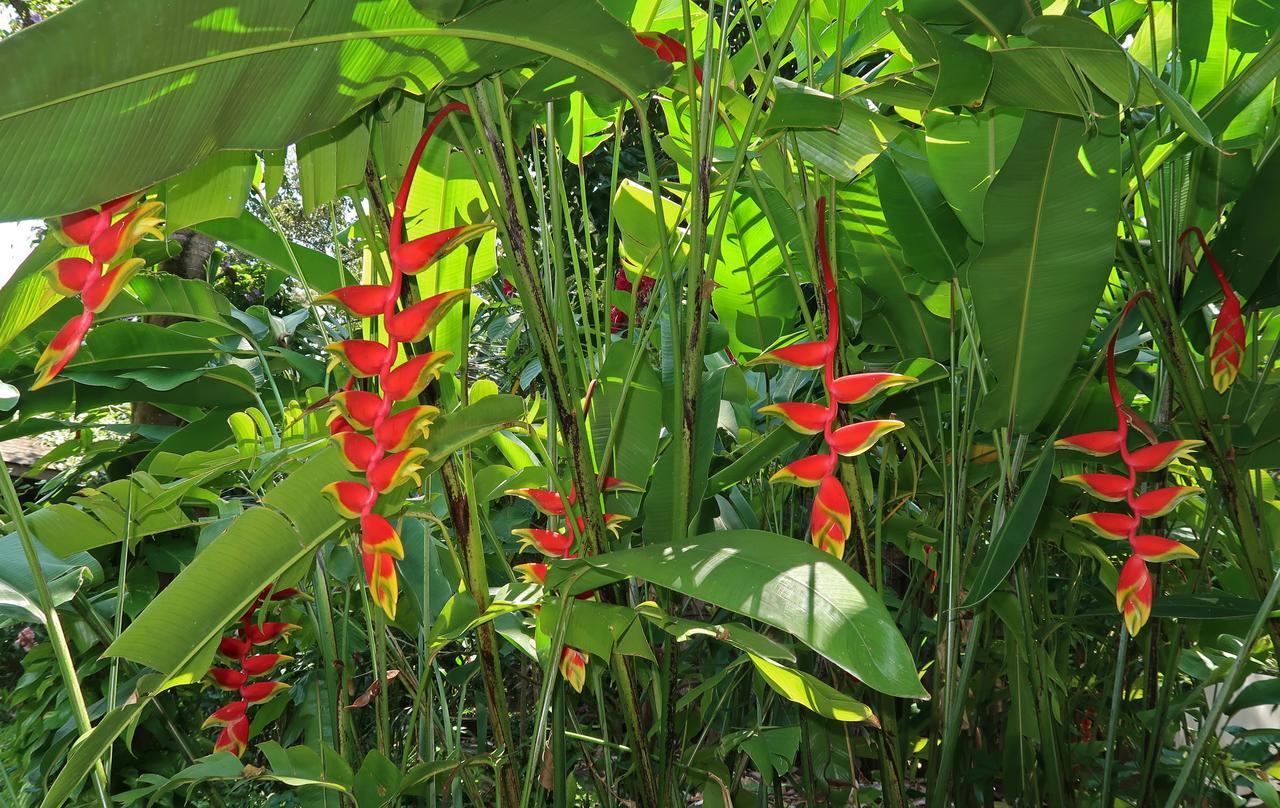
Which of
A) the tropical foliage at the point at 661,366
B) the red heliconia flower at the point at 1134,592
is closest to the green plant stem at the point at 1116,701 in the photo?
the tropical foliage at the point at 661,366

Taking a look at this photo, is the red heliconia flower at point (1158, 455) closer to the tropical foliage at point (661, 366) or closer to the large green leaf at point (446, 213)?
the tropical foliage at point (661, 366)

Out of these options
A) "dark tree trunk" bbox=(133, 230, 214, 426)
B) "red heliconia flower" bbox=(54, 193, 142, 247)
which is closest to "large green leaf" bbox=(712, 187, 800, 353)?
"red heliconia flower" bbox=(54, 193, 142, 247)

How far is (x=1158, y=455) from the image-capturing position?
1.99 ft

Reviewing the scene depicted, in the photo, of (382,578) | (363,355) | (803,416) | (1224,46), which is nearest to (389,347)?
(363,355)

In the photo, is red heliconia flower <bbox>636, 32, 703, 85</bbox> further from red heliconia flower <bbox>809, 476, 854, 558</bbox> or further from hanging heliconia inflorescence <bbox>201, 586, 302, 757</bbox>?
hanging heliconia inflorescence <bbox>201, 586, 302, 757</bbox>

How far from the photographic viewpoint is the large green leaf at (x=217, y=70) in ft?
1.30

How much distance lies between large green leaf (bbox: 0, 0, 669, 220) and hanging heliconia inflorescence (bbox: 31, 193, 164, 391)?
0.04m

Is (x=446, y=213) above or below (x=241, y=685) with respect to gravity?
above

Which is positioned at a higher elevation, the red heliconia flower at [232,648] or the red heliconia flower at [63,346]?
the red heliconia flower at [63,346]

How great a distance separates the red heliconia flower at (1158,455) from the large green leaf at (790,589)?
11.4 inches

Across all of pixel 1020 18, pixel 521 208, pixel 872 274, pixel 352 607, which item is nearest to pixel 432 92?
pixel 521 208

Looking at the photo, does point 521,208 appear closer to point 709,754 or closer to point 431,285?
point 431,285

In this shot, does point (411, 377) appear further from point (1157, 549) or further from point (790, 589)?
point (1157, 549)

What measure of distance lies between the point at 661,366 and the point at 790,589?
40 centimetres
